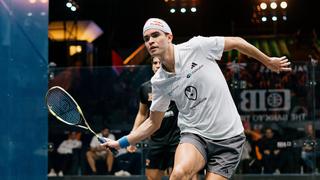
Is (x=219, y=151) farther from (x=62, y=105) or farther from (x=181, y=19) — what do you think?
(x=181, y=19)

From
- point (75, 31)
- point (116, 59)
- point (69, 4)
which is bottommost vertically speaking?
point (116, 59)

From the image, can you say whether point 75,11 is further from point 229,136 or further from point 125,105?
point 229,136

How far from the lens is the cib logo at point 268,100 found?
8.88 m

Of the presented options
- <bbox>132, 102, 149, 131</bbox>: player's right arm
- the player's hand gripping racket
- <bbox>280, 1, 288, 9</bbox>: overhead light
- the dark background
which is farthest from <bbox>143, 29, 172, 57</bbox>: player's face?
<bbox>280, 1, 288, 9</bbox>: overhead light

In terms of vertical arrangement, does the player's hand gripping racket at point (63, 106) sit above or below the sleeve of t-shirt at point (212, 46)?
below

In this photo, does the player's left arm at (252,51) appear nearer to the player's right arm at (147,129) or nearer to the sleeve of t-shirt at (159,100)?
the sleeve of t-shirt at (159,100)

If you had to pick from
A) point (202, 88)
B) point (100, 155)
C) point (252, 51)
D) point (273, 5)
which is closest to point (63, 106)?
point (202, 88)

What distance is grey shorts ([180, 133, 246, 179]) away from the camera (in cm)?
413

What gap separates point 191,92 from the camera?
4.05m

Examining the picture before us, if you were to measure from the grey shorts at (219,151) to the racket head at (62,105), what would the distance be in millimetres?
1031

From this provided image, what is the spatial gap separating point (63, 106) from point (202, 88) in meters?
1.31

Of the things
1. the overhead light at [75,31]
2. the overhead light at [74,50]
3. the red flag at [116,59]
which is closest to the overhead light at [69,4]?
the overhead light at [75,31]

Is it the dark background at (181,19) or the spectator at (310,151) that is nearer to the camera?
the spectator at (310,151)

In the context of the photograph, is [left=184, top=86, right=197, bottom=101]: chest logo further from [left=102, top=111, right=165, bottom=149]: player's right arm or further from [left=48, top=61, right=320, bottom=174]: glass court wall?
[left=48, top=61, right=320, bottom=174]: glass court wall
